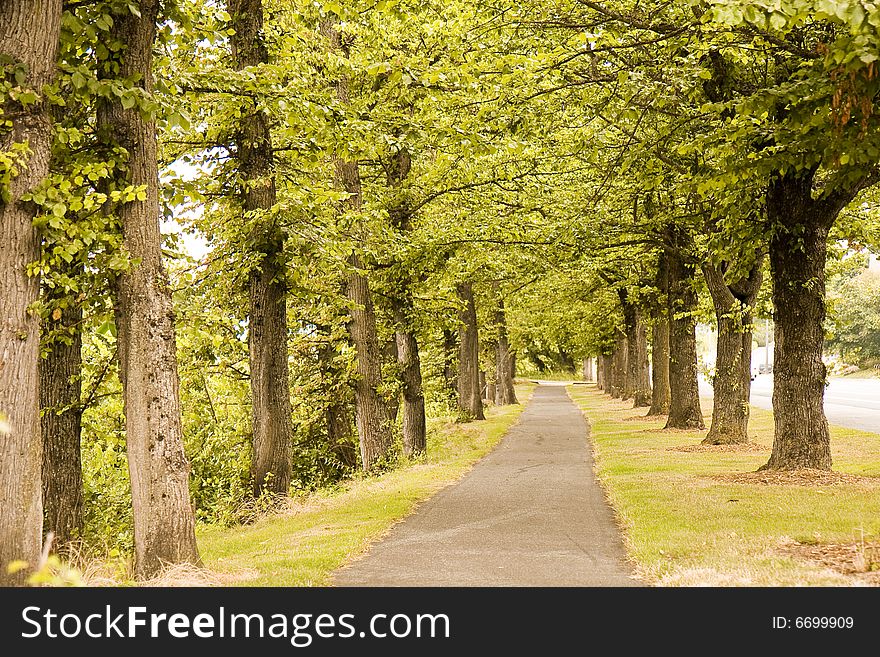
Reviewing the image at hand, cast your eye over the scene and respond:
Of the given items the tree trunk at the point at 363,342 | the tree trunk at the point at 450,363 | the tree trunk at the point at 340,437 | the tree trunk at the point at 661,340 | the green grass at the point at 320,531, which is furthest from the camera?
the tree trunk at the point at 450,363

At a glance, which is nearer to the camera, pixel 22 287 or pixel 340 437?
pixel 22 287

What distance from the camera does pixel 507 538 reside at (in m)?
10.6

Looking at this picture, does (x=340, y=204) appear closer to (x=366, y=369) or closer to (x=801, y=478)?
(x=366, y=369)

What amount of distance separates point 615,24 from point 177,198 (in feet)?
25.6

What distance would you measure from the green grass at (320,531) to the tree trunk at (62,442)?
1.99 meters

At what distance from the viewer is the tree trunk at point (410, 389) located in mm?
22183

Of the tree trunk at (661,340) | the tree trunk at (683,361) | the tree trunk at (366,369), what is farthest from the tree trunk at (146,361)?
the tree trunk at (661,340)

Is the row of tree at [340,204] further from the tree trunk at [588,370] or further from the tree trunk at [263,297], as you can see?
the tree trunk at [588,370]

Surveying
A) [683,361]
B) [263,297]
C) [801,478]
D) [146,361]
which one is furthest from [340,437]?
[146,361]

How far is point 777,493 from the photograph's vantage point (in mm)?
12695

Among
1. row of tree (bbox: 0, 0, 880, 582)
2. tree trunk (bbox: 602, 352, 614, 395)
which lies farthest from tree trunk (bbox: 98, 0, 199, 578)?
tree trunk (bbox: 602, 352, 614, 395)

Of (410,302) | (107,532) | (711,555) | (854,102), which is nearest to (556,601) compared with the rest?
(711,555)

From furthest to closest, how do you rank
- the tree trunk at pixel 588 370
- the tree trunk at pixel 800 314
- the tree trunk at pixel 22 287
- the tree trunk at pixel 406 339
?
the tree trunk at pixel 588 370
the tree trunk at pixel 406 339
the tree trunk at pixel 800 314
the tree trunk at pixel 22 287

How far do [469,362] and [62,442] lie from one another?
2180cm
